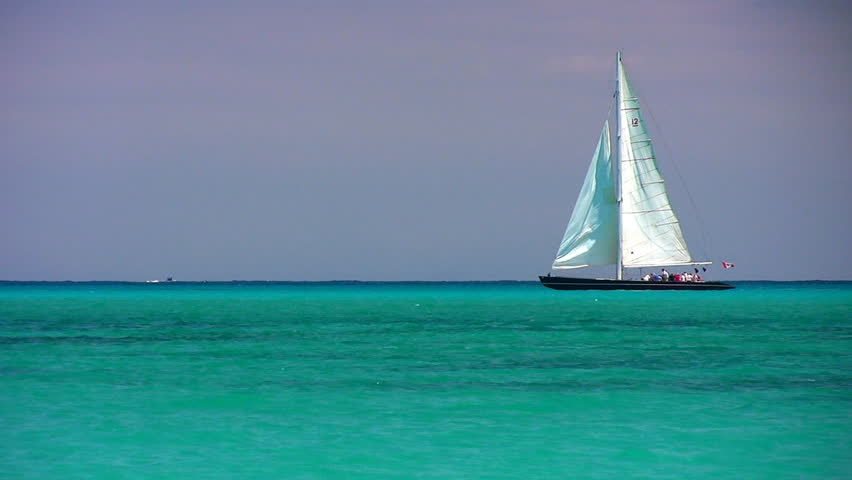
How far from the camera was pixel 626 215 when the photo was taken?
320 feet

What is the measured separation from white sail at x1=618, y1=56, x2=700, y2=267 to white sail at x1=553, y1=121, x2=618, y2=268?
1.10 metres

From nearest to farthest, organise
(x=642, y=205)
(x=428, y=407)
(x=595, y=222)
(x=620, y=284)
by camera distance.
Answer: (x=428, y=407) < (x=642, y=205) < (x=595, y=222) < (x=620, y=284)

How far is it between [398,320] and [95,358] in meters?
30.7

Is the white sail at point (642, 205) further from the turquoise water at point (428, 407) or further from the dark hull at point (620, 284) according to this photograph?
the turquoise water at point (428, 407)

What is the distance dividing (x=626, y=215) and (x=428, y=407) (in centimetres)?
7435

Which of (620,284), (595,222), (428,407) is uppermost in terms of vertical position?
(595,222)

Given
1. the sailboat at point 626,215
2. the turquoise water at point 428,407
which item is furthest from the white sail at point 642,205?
the turquoise water at point 428,407

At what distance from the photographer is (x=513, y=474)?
60.5 feet

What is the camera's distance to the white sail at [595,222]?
9744 centimetres

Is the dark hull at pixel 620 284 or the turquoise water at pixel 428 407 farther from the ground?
the dark hull at pixel 620 284

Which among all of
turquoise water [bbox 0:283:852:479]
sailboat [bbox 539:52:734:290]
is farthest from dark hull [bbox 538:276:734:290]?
turquoise water [bbox 0:283:852:479]

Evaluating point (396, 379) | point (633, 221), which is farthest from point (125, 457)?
point (633, 221)

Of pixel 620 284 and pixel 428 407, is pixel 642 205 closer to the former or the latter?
pixel 620 284

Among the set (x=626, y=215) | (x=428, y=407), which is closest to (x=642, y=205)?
(x=626, y=215)
